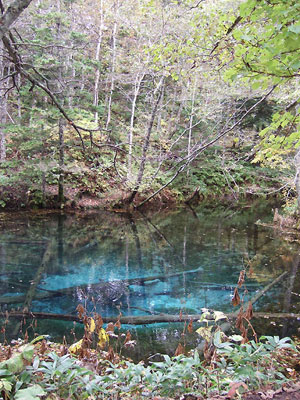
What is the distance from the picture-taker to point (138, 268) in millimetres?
7496

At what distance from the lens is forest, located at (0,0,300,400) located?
1999 mm

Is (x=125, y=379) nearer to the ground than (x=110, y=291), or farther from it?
farther from it

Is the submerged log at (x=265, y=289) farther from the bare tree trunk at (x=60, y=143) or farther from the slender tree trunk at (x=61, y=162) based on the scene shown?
the slender tree trunk at (x=61, y=162)

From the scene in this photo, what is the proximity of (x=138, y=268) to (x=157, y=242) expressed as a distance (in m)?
2.78

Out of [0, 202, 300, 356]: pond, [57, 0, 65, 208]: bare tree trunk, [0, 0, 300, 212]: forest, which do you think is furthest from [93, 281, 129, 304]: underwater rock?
[57, 0, 65, 208]: bare tree trunk

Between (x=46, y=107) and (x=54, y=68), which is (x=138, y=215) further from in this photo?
(x=54, y=68)

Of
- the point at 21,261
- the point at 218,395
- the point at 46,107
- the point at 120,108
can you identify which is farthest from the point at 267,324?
the point at 120,108

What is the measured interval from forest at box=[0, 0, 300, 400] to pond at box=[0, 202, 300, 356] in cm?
4

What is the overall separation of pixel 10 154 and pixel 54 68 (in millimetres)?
5374

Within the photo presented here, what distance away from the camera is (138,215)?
48.0 ft

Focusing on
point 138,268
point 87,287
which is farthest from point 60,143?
point 87,287

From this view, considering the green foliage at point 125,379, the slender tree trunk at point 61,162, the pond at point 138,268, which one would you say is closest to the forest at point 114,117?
the slender tree trunk at point 61,162

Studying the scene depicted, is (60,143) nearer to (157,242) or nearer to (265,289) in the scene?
(157,242)

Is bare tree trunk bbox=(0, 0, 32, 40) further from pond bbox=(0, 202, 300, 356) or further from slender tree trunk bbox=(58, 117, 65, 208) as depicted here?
slender tree trunk bbox=(58, 117, 65, 208)
